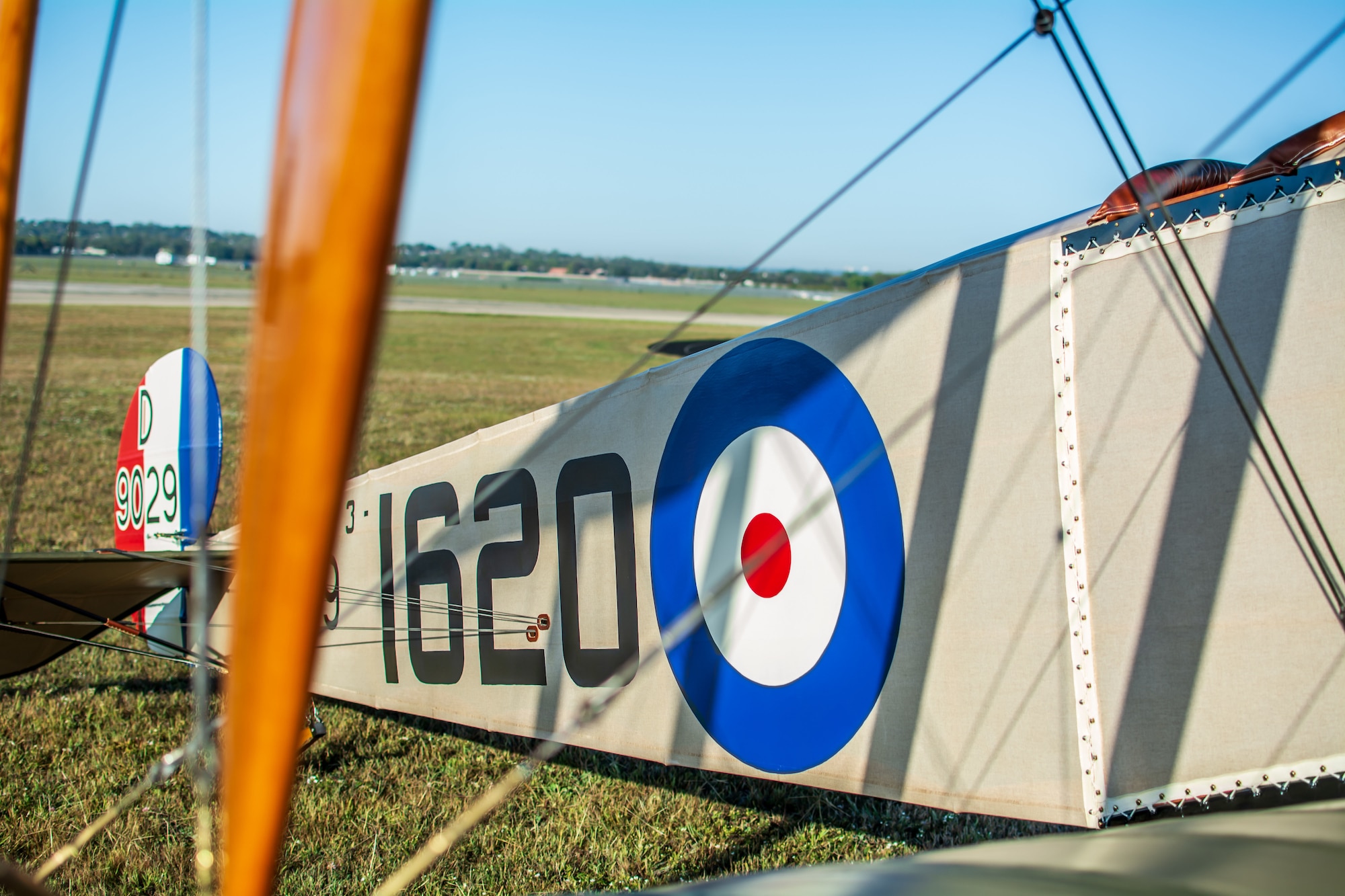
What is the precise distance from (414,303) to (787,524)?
51915 mm

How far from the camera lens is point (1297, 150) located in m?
2.29

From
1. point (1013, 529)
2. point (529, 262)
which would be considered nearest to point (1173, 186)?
point (1013, 529)

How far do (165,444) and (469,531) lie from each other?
2.18 m

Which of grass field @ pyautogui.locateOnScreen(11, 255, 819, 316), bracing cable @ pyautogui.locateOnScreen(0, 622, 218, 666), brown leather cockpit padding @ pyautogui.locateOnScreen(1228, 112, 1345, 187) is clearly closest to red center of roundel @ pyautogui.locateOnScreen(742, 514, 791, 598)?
brown leather cockpit padding @ pyautogui.locateOnScreen(1228, 112, 1345, 187)

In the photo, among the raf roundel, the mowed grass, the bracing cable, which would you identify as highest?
the raf roundel

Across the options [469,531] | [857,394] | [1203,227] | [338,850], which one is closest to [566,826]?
[338,850]

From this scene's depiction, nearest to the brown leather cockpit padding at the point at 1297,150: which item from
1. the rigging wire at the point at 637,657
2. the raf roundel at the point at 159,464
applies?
the rigging wire at the point at 637,657

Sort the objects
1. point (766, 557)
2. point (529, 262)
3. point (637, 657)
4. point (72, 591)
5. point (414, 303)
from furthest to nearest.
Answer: point (529, 262), point (414, 303), point (72, 591), point (637, 657), point (766, 557)

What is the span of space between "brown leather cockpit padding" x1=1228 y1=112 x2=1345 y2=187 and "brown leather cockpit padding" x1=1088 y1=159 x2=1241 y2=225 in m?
0.10

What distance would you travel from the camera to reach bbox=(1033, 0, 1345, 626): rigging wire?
2.12m

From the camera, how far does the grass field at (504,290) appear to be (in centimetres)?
5962

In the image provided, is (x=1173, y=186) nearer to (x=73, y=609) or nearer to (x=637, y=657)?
(x=637, y=657)

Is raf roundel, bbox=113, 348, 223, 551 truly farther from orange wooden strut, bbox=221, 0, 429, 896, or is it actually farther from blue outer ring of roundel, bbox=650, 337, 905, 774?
orange wooden strut, bbox=221, 0, 429, 896

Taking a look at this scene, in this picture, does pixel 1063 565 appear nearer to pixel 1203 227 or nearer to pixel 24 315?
pixel 1203 227
